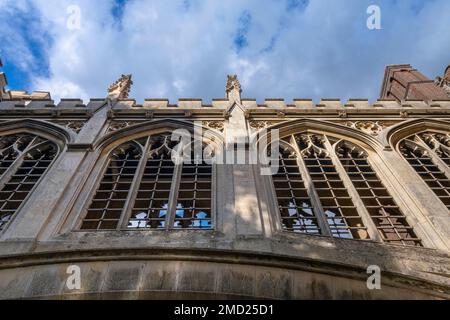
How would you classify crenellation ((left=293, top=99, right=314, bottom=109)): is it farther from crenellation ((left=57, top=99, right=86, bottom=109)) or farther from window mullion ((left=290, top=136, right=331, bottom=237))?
crenellation ((left=57, top=99, right=86, bottom=109))

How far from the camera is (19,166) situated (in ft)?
27.3

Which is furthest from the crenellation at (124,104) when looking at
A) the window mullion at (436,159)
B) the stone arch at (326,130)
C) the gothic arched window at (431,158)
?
the window mullion at (436,159)

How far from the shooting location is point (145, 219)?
6367mm

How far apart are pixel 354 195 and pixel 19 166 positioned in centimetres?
731

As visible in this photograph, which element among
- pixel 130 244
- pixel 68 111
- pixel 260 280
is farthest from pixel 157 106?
pixel 260 280

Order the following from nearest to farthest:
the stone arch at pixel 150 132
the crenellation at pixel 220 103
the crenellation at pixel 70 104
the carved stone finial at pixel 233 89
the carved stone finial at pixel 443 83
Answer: the stone arch at pixel 150 132 → the crenellation at pixel 70 104 → the crenellation at pixel 220 103 → the carved stone finial at pixel 233 89 → the carved stone finial at pixel 443 83

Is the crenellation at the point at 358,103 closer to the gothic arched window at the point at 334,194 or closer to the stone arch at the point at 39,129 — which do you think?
the gothic arched window at the point at 334,194

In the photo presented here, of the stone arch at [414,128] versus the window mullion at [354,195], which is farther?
the stone arch at [414,128]

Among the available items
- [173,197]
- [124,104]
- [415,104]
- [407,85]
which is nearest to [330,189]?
[173,197]

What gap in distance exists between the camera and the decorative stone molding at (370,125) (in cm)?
A: 991

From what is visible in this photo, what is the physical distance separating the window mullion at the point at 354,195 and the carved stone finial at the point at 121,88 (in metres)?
6.87

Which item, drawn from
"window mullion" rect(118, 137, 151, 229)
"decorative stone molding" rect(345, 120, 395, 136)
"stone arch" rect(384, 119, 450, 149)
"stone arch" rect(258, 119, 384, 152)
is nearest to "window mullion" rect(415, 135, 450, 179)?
"stone arch" rect(384, 119, 450, 149)

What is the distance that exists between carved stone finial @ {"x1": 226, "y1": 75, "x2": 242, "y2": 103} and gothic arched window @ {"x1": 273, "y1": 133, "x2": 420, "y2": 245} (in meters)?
2.53

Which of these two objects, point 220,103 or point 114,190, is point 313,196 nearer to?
point 114,190
